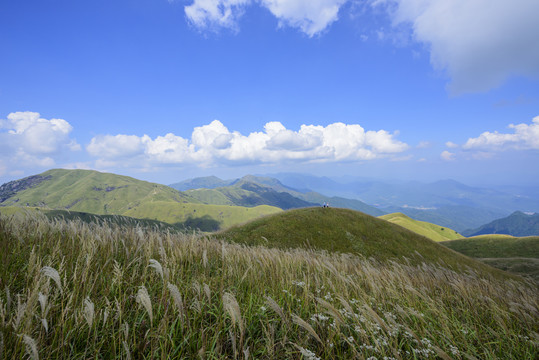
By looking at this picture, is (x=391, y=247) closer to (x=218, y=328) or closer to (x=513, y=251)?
(x=218, y=328)

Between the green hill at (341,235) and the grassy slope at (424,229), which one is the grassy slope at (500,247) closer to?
the green hill at (341,235)

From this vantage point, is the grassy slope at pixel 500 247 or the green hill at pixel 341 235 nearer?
the green hill at pixel 341 235

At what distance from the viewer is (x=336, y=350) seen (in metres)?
3.52

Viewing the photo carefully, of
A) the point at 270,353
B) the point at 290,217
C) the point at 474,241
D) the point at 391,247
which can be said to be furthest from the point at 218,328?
the point at 474,241

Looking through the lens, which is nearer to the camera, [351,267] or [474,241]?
[351,267]

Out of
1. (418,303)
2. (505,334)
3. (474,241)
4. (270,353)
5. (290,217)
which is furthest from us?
(474,241)

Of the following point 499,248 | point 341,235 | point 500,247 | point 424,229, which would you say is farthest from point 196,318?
point 424,229

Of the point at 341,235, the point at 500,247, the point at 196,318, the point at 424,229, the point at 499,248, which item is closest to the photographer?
the point at 196,318

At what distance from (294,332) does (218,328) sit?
1.15 m

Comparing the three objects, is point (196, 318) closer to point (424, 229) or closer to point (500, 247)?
point (500, 247)

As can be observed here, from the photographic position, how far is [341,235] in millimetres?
42281

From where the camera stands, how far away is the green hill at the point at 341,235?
3709cm

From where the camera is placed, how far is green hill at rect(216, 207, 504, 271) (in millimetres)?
37094

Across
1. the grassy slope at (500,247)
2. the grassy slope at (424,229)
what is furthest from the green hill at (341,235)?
the grassy slope at (424,229)
